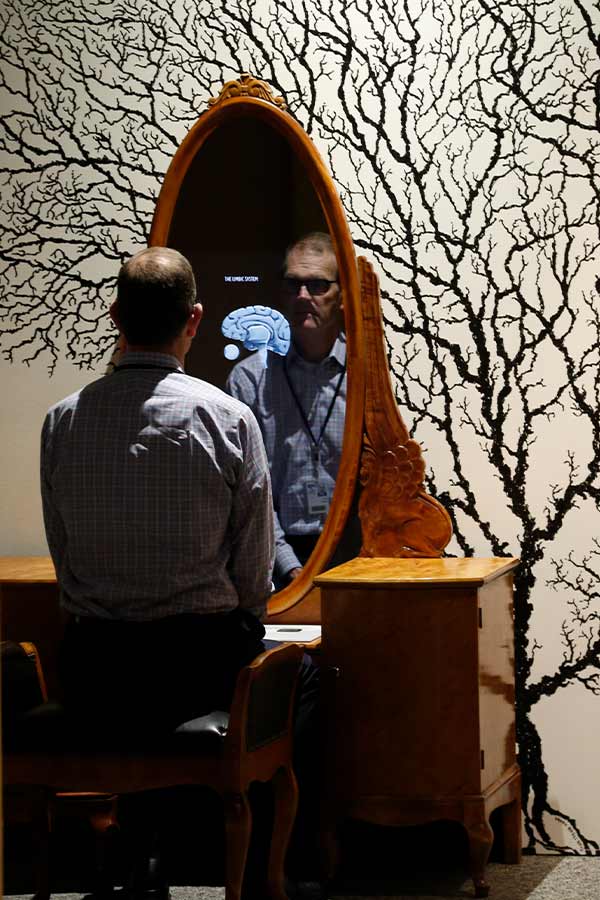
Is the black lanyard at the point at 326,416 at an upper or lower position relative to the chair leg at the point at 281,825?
upper

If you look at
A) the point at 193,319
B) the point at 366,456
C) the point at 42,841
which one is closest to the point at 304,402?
the point at 366,456

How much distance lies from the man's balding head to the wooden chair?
627 mm

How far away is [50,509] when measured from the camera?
2.15 metres

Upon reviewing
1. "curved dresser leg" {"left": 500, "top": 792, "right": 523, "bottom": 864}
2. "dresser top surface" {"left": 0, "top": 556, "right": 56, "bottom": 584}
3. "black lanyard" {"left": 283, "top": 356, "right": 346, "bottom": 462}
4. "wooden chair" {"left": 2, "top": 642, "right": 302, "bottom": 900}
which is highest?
"black lanyard" {"left": 283, "top": 356, "right": 346, "bottom": 462}

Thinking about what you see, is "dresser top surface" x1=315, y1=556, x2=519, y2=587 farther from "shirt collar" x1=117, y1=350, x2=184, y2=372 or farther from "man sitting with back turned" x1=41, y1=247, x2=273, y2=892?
"shirt collar" x1=117, y1=350, x2=184, y2=372

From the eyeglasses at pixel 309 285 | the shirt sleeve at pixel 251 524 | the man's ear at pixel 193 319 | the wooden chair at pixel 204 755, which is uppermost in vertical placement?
the eyeglasses at pixel 309 285

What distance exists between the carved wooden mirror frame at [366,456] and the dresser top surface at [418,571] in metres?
0.08

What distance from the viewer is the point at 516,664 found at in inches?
114

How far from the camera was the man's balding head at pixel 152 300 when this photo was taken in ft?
6.89

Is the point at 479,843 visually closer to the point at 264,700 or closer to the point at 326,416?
the point at 264,700

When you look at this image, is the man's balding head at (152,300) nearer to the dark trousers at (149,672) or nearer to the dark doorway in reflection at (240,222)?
the dark trousers at (149,672)

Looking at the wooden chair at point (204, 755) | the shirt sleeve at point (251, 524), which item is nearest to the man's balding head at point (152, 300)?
the shirt sleeve at point (251, 524)

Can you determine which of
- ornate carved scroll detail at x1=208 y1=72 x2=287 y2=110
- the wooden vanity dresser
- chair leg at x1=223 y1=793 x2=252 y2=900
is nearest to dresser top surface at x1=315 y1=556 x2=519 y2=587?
the wooden vanity dresser

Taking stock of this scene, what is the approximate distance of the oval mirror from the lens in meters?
2.92
